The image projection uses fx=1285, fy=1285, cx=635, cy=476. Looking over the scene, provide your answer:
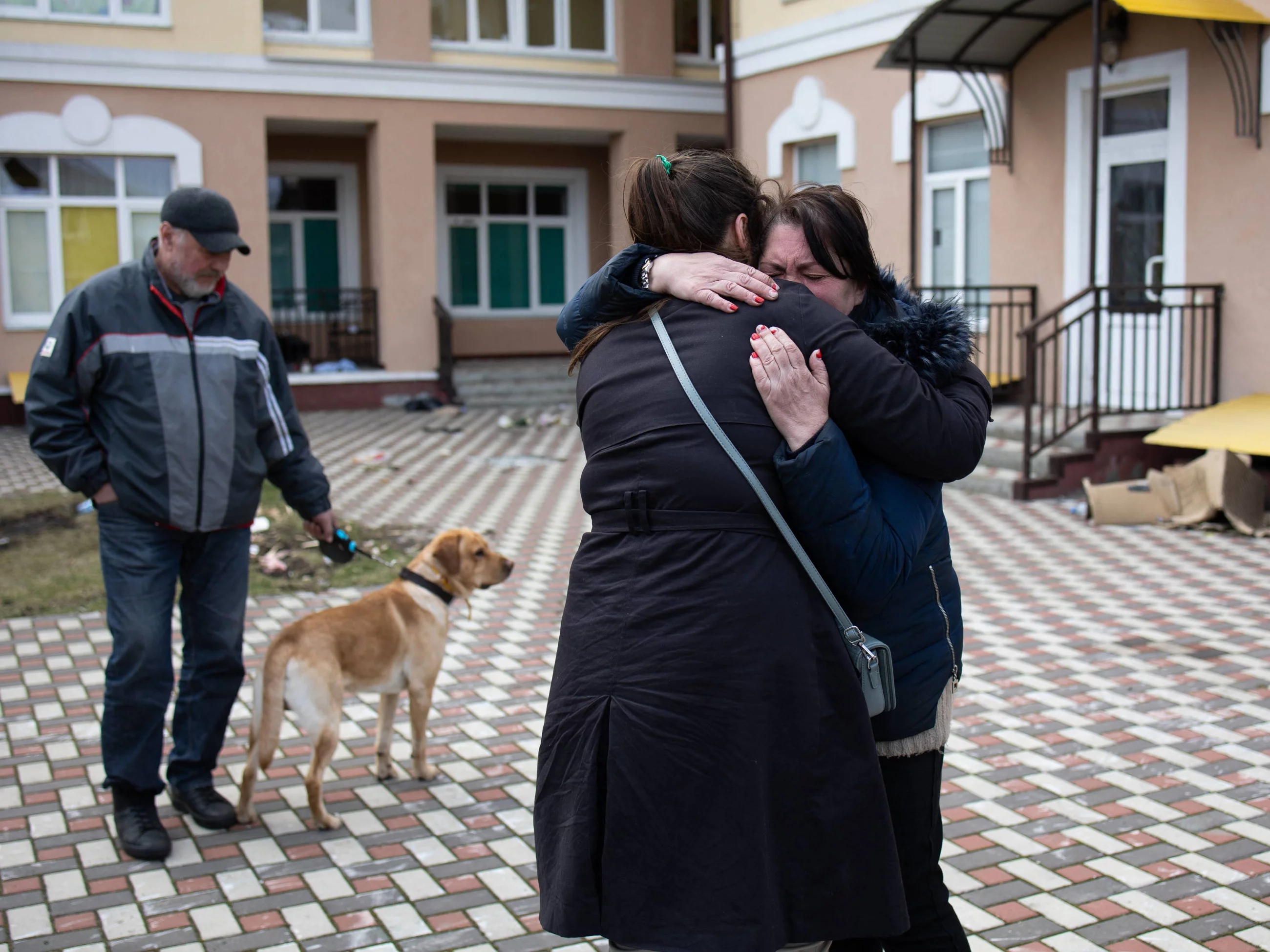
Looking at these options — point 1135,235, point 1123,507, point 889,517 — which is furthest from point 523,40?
point 889,517

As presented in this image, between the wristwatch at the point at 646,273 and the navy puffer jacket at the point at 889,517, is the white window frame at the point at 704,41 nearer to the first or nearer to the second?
the navy puffer jacket at the point at 889,517

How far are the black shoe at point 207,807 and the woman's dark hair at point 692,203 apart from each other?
2712 mm

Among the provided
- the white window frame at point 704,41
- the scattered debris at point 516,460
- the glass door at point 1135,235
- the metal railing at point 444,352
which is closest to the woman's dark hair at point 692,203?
the glass door at point 1135,235

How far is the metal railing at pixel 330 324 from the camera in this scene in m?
20.0

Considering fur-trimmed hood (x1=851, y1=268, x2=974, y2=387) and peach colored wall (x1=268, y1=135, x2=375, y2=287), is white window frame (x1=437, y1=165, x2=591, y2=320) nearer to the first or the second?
peach colored wall (x1=268, y1=135, x2=375, y2=287)

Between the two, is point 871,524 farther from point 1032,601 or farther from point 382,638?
point 1032,601

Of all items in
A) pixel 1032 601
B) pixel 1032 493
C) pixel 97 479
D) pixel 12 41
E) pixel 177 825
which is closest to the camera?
pixel 97 479

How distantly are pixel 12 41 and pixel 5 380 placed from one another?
4.51m

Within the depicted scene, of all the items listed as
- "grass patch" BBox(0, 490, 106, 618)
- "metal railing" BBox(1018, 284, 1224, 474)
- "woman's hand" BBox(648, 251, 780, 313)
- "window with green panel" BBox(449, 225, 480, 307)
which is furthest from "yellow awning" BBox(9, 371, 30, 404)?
"woman's hand" BBox(648, 251, 780, 313)

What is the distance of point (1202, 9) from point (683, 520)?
9.77 m

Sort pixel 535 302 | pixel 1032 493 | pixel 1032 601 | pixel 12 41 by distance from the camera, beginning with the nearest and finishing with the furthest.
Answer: pixel 1032 601 → pixel 1032 493 → pixel 12 41 → pixel 535 302

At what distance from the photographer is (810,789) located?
83.6 inches

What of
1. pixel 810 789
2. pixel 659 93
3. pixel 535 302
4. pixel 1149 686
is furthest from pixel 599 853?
pixel 535 302

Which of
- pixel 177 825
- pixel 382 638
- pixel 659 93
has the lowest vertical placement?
pixel 177 825
